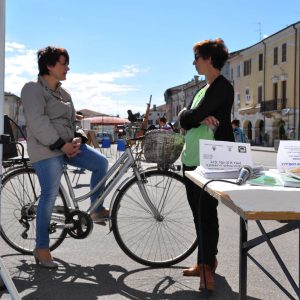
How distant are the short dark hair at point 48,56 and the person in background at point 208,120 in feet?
3.99

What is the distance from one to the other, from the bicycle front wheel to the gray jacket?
29.2 inches

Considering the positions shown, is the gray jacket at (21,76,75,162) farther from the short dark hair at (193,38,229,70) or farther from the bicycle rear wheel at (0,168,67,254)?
the short dark hair at (193,38,229,70)

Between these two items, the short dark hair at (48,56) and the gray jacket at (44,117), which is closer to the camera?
the gray jacket at (44,117)

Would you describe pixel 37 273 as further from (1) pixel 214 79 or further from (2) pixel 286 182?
(2) pixel 286 182

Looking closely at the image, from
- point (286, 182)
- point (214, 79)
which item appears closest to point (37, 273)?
point (214, 79)

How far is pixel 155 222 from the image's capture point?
15.8 ft

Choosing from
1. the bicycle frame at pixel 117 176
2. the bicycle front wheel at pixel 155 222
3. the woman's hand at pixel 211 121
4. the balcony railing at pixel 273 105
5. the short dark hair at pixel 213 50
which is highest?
→ the balcony railing at pixel 273 105

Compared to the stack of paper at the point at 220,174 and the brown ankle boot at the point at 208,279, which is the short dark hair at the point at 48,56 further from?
the stack of paper at the point at 220,174

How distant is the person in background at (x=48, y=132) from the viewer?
427cm

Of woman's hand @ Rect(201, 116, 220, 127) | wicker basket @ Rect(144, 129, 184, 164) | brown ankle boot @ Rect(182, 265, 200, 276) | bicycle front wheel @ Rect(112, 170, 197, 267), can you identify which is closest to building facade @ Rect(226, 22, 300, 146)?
bicycle front wheel @ Rect(112, 170, 197, 267)

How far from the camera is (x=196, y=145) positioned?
4.03 m

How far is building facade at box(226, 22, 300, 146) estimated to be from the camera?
4653 cm

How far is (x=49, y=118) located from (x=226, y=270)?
2.04 metres

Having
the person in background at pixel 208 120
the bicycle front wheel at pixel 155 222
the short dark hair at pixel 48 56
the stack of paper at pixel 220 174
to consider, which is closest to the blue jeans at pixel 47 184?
the bicycle front wheel at pixel 155 222
